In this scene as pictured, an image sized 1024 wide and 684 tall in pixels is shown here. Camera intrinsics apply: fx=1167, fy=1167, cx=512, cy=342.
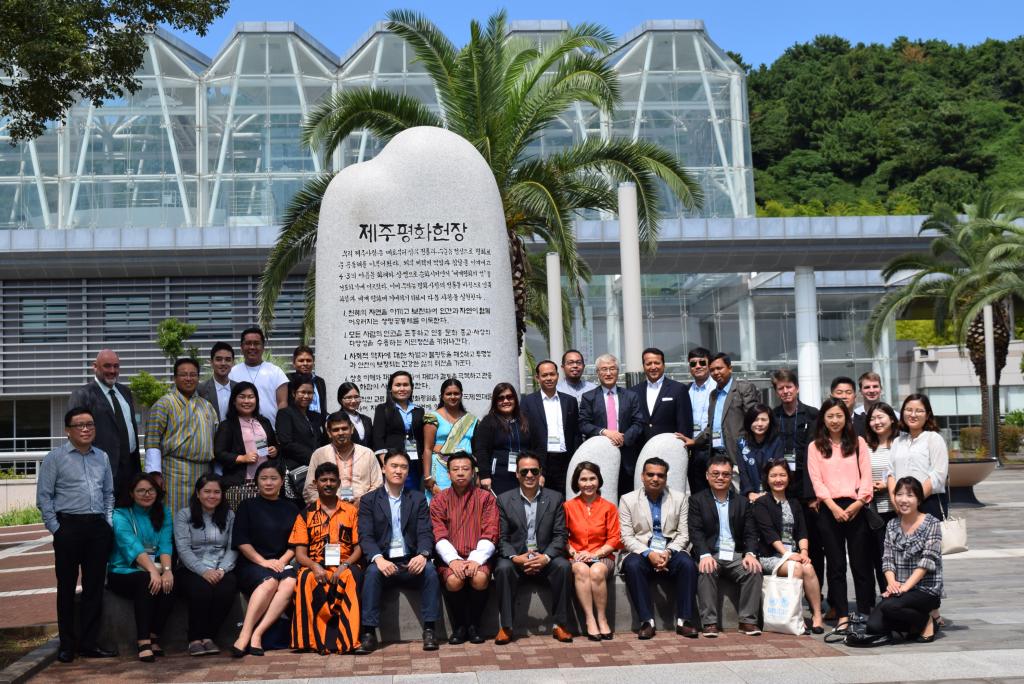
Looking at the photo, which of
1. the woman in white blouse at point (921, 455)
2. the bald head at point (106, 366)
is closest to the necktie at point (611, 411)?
the woman in white blouse at point (921, 455)

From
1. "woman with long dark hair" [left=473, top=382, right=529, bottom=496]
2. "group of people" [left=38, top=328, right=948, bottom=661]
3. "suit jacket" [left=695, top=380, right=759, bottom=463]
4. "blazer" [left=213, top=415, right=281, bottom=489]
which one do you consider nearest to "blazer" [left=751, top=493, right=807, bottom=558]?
"group of people" [left=38, top=328, right=948, bottom=661]

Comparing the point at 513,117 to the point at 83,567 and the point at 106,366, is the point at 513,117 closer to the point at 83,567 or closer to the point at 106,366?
the point at 106,366

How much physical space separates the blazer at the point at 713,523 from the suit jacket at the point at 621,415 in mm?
1181

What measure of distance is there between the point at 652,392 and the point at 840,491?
1.96 m

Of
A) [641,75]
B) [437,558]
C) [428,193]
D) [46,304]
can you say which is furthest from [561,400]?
[641,75]

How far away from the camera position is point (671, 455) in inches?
379

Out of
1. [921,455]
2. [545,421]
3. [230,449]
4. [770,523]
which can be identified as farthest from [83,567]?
[921,455]

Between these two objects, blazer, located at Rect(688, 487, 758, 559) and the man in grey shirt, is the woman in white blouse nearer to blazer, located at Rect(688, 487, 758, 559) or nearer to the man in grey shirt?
blazer, located at Rect(688, 487, 758, 559)

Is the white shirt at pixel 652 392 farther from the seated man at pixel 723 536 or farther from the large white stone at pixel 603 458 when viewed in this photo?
the seated man at pixel 723 536

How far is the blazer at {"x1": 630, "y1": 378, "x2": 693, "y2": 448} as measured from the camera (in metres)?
10.1

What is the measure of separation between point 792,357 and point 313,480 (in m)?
31.9

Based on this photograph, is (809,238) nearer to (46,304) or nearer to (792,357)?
(792,357)

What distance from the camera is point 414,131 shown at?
11.9 m

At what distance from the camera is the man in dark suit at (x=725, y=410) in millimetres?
9766
